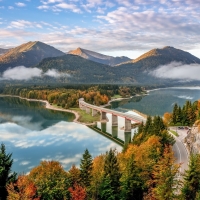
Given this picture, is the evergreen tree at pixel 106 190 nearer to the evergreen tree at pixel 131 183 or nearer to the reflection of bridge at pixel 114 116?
the evergreen tree at pixel 131 183

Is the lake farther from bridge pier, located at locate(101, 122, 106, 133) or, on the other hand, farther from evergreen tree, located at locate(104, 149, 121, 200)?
evergreen tree, located at locate(104, 149, 121, 200)

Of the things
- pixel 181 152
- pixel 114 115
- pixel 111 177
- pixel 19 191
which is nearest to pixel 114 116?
pixel 114 115

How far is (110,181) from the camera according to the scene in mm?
34688

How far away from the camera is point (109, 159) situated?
1465 inches

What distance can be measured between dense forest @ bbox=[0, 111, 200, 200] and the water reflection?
73.3ft

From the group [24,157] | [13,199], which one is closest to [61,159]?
[24,157]

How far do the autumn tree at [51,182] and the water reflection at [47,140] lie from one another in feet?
61.1

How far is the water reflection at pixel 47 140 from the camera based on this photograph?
66562mm

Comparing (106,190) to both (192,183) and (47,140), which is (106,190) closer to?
(192,183)

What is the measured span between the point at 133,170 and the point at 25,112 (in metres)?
121

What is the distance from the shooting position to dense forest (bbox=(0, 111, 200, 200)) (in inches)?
1171

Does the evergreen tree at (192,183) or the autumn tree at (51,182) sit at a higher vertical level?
the evergreen tree at (192,183)

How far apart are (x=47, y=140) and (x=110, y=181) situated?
178 ft

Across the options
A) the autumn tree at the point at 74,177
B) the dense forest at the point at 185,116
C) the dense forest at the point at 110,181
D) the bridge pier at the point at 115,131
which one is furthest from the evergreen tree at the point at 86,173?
the bridge pier at the point at 115,131
